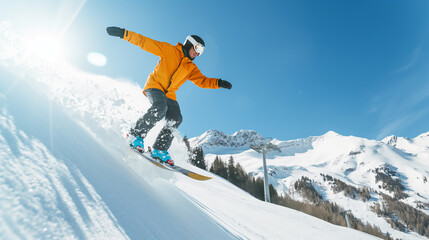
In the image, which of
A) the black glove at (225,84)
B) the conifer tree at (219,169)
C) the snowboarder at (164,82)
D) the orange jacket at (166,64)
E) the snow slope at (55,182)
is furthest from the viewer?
the conifer tree at (219,169)

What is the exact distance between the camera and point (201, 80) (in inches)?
194

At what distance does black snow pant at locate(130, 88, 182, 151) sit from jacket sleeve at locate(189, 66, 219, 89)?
82cm

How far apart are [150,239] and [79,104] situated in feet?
9.08

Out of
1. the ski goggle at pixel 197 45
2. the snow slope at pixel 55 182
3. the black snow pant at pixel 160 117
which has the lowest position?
the snow slope at pixel 55 182

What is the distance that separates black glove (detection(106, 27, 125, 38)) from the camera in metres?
3.75

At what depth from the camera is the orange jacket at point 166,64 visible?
→ 13.3 feet

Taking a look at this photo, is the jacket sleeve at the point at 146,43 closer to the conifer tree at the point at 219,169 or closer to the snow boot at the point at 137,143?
the snow boot at the point at 137,143

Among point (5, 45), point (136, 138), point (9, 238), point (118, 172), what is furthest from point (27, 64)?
point (9, 238)

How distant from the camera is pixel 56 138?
1775 mm

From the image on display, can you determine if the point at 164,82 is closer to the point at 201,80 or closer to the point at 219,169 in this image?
the point at 201,80

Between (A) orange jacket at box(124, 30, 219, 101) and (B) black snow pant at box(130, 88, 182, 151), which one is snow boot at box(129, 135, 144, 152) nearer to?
(B) black snow pant at box(130, 88, 182, 151)

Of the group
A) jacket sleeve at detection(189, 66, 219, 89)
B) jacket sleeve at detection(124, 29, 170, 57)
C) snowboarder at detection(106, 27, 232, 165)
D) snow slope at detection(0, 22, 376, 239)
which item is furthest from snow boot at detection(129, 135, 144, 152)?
jacket sleeve at detection(189, 66, 219, 89)

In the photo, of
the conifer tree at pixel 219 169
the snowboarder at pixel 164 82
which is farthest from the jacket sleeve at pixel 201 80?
the conifer tree at pixel 219 169

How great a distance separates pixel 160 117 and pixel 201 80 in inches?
60.4
